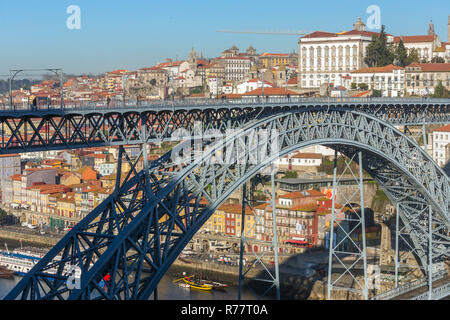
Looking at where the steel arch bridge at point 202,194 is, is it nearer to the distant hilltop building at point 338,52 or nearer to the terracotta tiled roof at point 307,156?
the terracotta tiled roof at point 307,156

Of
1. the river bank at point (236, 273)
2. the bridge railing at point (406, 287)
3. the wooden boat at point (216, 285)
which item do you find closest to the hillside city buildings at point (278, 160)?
the river bank at point (236, 273)

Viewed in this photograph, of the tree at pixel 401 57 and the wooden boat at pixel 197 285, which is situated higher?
the tree at pixel 401 57

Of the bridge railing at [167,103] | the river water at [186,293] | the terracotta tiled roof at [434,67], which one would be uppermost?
the terracotta tiled roof at [434,67]

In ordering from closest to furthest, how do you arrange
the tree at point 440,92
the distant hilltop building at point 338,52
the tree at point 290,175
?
the tree at point 290,175, the tree at point 440,92, the distant hilltop building at point 338,52

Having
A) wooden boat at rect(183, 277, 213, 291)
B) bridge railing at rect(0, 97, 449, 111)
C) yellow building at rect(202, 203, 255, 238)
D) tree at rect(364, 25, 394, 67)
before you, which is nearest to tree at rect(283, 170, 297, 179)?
yellow building at rect(202, 203, 255, 238)

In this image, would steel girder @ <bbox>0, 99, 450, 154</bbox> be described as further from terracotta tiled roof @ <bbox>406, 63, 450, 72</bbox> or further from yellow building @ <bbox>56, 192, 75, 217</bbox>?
yellow building @ <bbox>56, 192, 75, 217</bbox>
